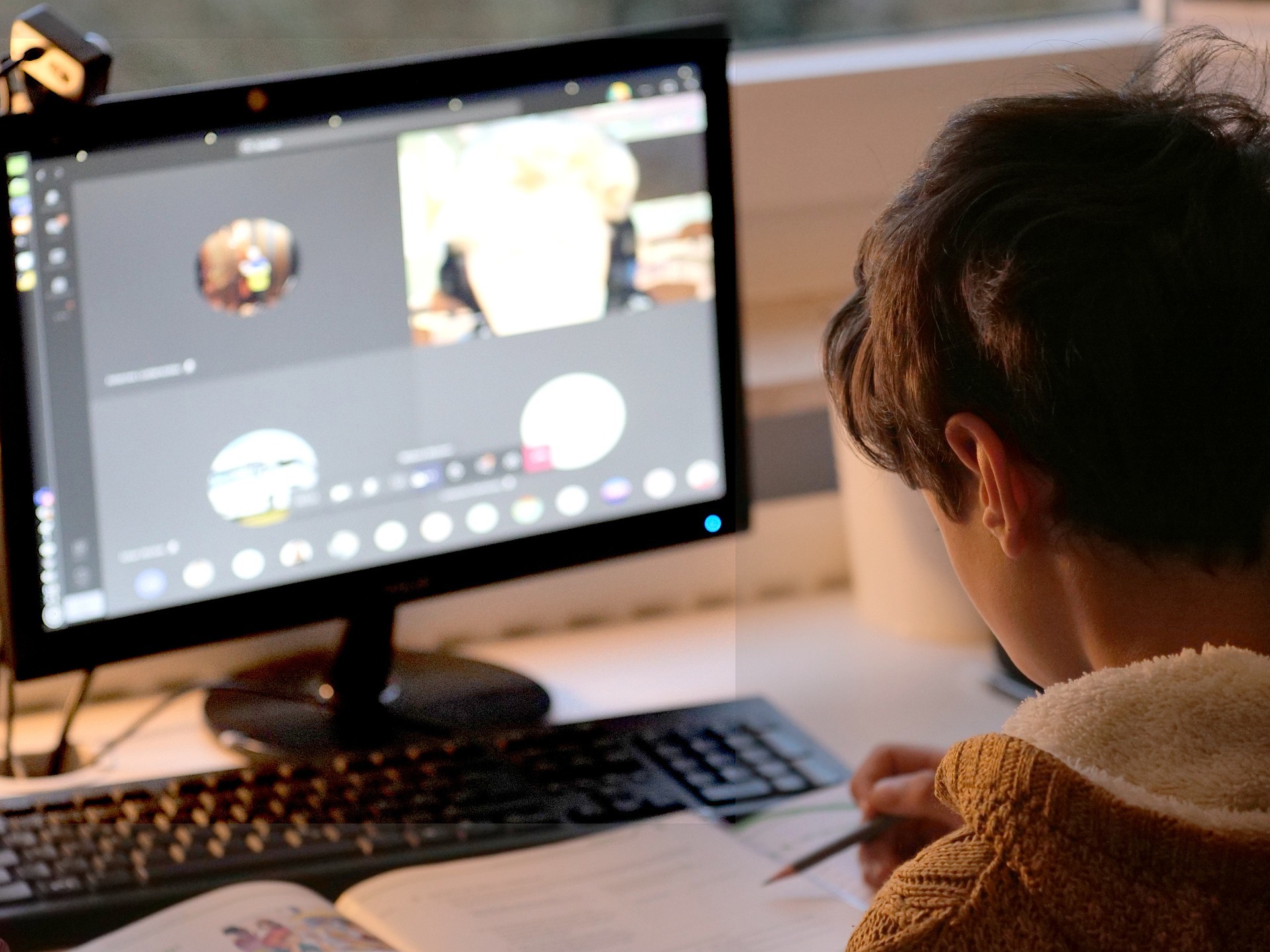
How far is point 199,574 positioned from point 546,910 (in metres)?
0.36

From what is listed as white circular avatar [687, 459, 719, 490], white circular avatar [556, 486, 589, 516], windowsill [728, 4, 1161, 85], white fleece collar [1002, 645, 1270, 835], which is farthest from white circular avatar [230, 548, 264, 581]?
windowsill [728, 4, 1161, 85]

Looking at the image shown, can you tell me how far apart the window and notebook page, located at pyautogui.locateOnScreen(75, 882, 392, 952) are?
→ 80cm

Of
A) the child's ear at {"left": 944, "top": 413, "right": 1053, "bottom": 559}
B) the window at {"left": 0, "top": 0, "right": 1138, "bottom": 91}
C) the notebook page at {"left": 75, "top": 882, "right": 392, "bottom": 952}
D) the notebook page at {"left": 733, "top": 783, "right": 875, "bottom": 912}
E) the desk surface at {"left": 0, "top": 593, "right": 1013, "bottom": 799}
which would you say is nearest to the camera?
the child's ear at {"left": 944, "top": 413, "right": 1053, "bottom": 559}

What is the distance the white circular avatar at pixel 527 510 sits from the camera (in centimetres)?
118

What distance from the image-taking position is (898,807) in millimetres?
991

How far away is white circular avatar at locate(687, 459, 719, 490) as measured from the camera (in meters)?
1.24

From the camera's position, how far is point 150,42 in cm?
148

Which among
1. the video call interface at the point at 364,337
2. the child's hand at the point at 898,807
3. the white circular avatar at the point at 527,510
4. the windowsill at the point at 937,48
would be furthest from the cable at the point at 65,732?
the windowsill at the point at 937,48

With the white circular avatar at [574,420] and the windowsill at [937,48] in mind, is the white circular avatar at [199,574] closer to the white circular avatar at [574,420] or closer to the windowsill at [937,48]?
the white circular avatar at [574,420]

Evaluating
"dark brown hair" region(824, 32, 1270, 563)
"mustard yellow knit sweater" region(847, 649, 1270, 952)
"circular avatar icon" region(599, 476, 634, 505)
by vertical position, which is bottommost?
"mustard yellow knit sweater" region(847, 649, 1270, 952)

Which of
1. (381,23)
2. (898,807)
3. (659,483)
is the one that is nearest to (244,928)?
(898,807)

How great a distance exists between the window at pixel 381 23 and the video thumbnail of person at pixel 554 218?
35 cm

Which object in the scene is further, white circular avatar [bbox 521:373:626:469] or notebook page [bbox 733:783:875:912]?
white circular avatar [bbox 521:373:626:469]

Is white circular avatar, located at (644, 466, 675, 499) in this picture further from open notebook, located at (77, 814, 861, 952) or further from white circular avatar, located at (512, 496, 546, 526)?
open notebook, located at (77, 814, 861, 952)
